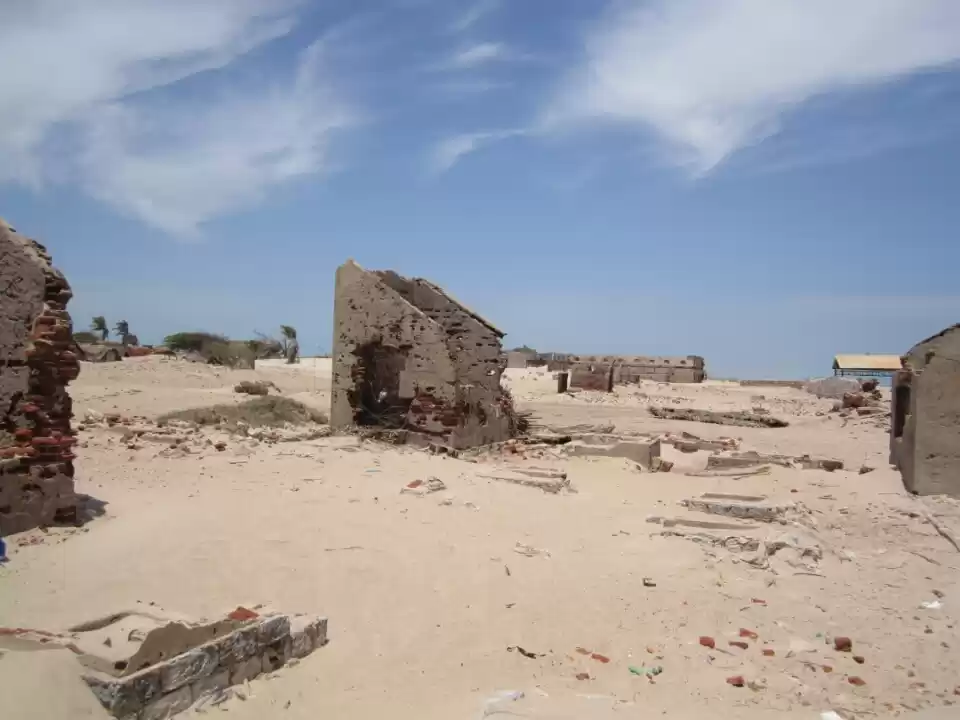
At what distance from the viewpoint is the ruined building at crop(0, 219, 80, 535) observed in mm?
6855

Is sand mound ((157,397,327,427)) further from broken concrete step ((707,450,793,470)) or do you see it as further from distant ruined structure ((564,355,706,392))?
distant ruined structure ((564,355,706,392))

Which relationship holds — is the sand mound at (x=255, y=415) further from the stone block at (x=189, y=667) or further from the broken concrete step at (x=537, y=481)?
the stone block at (x=189, y=667)

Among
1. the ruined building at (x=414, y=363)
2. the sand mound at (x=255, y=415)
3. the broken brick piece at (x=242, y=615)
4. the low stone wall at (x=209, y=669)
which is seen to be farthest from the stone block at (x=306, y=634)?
the sand mound at (x=255, y=415)

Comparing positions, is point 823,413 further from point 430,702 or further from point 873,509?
point 430,702

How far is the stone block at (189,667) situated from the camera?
3783mm

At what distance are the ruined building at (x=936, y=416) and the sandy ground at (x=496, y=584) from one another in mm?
382

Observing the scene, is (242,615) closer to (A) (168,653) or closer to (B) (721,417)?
(A) (168,653)

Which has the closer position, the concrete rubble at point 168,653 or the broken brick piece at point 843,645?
the concrete rubble at point 168,653

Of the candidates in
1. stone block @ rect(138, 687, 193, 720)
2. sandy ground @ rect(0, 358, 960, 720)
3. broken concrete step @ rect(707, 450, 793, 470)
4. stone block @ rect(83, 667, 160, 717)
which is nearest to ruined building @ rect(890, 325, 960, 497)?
sandy ground @ rect(0, 358, 960, 720)

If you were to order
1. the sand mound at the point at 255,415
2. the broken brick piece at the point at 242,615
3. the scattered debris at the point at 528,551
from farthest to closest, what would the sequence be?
the sand mound at the point at 255,415 → the scattered debris at the point at 528,551 → the broken brick piece at the point at 242,615

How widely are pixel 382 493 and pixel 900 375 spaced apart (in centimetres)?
770

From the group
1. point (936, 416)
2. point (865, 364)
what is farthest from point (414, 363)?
point (865, 364)

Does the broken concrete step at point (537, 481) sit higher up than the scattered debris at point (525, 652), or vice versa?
the broken concrete step at point (537, 481)

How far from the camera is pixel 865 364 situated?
41.2 m
